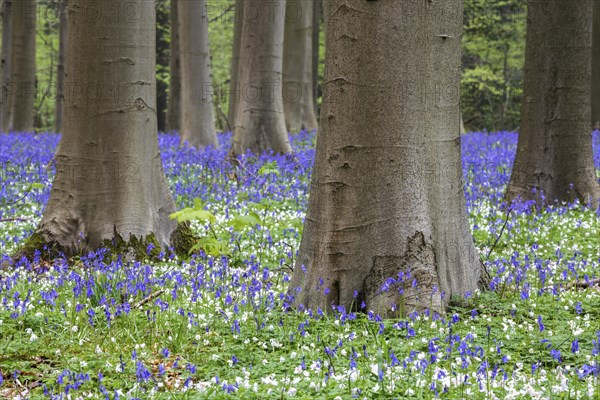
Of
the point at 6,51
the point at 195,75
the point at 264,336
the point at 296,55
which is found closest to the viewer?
the point at 264,336

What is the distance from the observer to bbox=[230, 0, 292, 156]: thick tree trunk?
44.9 feet

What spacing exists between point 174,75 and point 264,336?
63.9 feet

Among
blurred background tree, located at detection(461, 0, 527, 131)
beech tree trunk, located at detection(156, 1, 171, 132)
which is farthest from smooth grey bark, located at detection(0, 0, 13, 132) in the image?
blurred background tree, located at detection(461, 0, 527, 131)

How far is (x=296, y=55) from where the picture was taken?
20.8 m

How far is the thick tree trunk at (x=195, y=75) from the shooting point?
15.9m

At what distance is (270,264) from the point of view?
7.25 m

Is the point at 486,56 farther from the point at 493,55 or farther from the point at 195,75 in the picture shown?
the point at 195,75

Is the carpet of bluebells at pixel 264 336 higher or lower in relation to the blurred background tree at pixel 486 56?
lower

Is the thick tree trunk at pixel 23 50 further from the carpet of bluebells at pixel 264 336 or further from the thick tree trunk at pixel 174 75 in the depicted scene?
the carpet of bluebells at pixel 264 336

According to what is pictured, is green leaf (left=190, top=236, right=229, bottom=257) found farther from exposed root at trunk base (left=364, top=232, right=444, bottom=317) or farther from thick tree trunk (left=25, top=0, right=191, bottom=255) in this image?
exposed root at trunk base (left=364, top=232, right=444, bottom=317)

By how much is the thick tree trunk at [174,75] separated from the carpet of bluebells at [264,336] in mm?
15419

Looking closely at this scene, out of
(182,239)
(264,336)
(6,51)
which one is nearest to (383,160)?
(264,336)

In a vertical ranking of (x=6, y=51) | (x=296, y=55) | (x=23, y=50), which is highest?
(x=6, y=51)

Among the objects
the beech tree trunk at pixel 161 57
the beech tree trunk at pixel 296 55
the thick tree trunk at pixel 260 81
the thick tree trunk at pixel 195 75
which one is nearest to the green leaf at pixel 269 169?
the thick tree trunk at pixel 260 81
